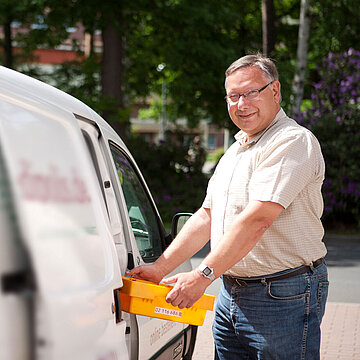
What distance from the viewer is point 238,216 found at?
99.8 inches

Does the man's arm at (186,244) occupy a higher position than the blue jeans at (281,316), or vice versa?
the man's arm at (186,244)

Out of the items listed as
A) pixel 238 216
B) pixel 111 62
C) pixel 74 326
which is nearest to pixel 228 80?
pixel 238 216

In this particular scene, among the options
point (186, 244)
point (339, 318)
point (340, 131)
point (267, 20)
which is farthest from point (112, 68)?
point (186, 244)

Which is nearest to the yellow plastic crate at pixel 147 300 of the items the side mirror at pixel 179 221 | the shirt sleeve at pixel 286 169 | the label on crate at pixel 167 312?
the label on crate at pixel 167 312

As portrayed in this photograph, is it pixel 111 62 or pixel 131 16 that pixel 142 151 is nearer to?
pixel 111 62

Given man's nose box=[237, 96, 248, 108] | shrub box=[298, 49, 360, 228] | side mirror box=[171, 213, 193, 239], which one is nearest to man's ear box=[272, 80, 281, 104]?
man's nose box=[237, 96, 248, 108]

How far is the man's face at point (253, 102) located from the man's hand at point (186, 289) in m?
0.69

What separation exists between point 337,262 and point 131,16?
9.46 meters

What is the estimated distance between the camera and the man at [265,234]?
8.27 feet

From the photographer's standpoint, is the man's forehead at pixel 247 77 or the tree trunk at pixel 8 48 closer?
the man's forehead at pixel 247 77

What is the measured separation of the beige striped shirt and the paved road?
2933 millimetres

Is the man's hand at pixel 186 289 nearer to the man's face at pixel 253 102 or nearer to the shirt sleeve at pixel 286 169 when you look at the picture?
the shirt sleeve at pixel 286 169

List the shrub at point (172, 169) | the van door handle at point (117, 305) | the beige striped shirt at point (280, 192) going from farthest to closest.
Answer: the shrub at point (172, 169) < the beige striped shirt at point (280, 192) < the van door handle at point (117, 305)

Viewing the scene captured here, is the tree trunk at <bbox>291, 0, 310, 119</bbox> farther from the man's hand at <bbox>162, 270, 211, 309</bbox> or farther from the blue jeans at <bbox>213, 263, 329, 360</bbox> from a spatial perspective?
the man's hand at <bbox>162, 270, 211, 309</bbox>
